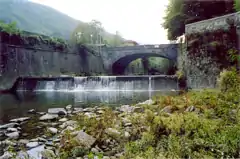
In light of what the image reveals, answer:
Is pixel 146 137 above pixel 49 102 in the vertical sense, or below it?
above

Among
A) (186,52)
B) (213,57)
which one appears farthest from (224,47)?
(186,52)

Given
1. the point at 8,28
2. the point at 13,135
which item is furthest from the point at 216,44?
the point at 8,28

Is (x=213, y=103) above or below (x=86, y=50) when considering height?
below

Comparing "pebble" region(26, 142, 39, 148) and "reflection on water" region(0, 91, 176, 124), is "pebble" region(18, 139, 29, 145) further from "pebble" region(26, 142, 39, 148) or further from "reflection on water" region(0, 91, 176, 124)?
"reflection on water" region(0, 91, 176, 124)

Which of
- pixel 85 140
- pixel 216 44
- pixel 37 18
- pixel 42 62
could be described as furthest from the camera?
pixel 37 18

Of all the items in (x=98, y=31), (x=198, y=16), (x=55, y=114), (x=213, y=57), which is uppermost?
(x=98, y=31)

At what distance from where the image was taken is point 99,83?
15836 millimetres

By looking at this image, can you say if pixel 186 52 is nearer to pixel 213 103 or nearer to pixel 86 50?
pixel 213 103

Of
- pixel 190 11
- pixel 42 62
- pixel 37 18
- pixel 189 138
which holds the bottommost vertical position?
pixel 189 138

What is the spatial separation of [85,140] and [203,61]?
973 centimetres

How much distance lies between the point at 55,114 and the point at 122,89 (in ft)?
30.5

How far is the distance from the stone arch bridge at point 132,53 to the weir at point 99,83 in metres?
8.37

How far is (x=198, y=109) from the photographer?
14.0ft

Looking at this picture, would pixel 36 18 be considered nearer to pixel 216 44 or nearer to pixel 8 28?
pixel 8 28
